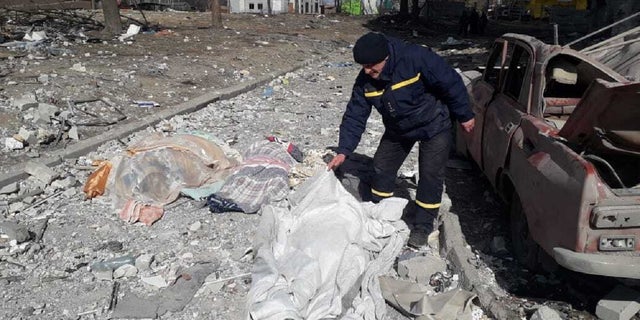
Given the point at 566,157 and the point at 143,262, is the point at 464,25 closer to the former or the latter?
the point at 566,157

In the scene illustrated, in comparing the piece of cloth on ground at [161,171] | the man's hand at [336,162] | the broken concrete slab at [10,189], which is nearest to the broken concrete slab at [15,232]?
the piece of cloth on ground at [161,171]

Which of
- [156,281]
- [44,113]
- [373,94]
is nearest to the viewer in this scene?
[156,281]

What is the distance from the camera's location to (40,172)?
17.1 feet

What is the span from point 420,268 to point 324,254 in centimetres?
80

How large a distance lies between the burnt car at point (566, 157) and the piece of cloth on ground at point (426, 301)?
61 cm

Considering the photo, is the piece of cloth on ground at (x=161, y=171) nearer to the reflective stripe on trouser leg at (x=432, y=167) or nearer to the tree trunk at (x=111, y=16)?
the reflective stripe on trouser leg at (x=432, y=167)

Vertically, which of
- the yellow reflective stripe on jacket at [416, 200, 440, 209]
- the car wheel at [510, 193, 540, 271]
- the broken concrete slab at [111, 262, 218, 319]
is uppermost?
the yellow reflective stripe on jacket at [416, 200, 440, 209]

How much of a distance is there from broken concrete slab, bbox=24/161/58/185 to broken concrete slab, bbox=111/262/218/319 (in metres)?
2.31

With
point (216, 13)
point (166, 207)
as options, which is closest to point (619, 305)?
point (166, 207)

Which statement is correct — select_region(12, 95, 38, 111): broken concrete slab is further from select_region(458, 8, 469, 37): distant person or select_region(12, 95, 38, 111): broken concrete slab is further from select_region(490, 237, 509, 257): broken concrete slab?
select_region(458, 8, 469, 37): distant person

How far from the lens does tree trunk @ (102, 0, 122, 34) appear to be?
13.3 metres

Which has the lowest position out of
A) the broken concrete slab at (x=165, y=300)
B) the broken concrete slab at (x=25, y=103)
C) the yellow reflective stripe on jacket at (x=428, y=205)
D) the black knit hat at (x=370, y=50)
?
the broken concrete slab at (x=165, y=300)

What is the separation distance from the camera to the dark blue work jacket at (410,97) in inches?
146

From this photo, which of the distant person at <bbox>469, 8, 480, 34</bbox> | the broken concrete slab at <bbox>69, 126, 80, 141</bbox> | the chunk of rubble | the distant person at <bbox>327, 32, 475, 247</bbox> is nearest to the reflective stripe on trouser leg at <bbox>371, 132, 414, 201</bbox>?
the distant person at <bbox>327, 32, 475, 247</bbox>
